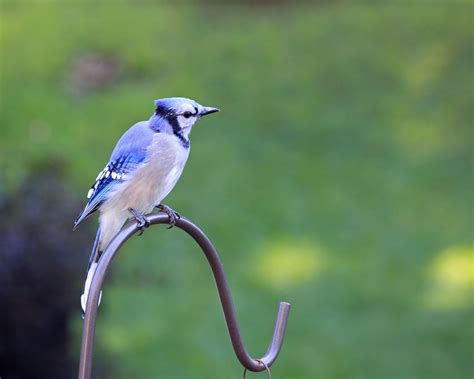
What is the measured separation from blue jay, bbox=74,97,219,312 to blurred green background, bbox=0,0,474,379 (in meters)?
1.93

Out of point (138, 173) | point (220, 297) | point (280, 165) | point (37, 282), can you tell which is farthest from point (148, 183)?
point (280, 165)

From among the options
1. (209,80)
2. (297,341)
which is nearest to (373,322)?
(297,341)

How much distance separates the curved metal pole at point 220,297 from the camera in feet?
7.70

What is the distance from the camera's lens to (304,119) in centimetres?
924

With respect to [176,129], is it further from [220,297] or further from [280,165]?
[280,165]

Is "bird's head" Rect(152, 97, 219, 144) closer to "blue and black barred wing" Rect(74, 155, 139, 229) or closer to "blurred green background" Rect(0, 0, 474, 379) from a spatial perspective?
"blue and black barred wing" Rect(74, 155, 139, 229)

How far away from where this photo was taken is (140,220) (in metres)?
2.99

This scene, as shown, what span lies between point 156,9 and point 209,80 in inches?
64.7

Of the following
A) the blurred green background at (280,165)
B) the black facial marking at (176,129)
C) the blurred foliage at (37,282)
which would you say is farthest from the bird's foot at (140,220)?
the blurred green background at (280,165)

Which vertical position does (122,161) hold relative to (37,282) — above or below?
above

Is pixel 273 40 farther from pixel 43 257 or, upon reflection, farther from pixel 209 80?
pixel 43 257

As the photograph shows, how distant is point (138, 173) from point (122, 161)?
0.23 feet

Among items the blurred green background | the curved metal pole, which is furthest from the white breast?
the blurred green background

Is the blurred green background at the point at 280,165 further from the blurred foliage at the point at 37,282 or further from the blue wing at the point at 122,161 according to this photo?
the blue wing at the point at 122,161
